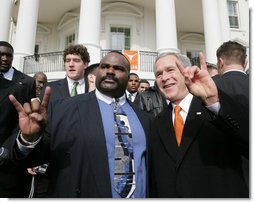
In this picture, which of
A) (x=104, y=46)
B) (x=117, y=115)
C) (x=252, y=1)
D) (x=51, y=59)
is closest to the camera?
(x=252, y=1)

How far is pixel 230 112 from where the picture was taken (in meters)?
1.96

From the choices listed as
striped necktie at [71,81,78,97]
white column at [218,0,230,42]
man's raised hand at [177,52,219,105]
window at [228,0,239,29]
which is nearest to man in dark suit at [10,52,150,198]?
man's raised hand at [177,52,219,105]

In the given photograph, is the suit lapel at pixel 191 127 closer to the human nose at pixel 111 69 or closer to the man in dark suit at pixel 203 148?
the man in dark suit at pixel 203 148

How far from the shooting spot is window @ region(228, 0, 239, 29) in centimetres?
2353

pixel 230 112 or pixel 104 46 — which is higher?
pixel 104 46

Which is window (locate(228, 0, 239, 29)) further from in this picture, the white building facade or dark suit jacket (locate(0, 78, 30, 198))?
dark suit jacket (locate(0, 78, 30, 198))

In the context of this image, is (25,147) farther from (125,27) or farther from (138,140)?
(125,27)

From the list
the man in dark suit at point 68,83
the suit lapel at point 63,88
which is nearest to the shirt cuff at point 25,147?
the man in dark suit at point 68,83

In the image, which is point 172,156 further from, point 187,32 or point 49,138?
point 187,32

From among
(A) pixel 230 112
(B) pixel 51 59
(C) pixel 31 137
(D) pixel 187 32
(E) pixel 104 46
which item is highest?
(D) pixel 187 32

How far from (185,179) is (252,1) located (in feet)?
4.58

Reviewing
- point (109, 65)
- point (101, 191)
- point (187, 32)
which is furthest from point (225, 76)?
point (187, 32)

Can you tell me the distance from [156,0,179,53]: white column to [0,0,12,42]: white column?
31.0ft

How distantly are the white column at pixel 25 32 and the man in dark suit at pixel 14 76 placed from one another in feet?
43.9
